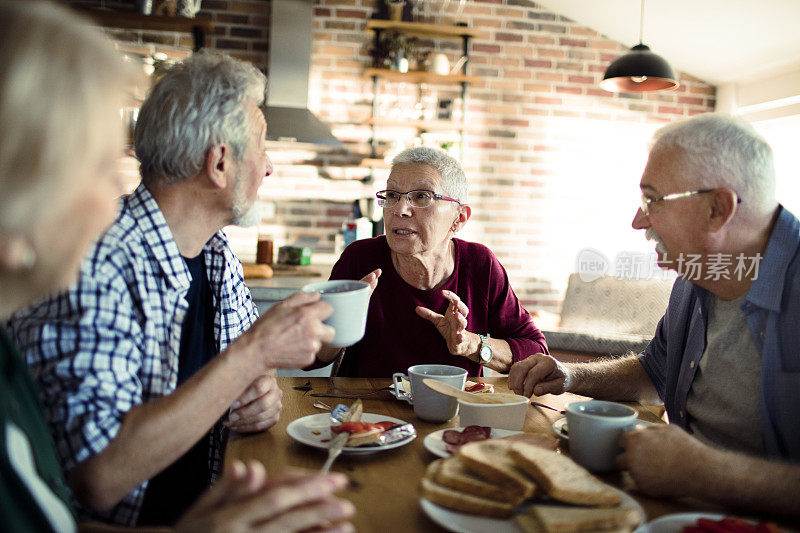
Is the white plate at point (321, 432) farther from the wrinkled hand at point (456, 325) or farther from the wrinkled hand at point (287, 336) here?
the wrinkled hand at point (456, 325)

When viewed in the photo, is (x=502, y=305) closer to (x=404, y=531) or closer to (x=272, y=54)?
(x=404, y=531)

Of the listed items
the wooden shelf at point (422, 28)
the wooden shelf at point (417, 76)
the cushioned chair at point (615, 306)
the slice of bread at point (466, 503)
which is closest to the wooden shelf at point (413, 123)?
the wooden shelf at point (417, 76)

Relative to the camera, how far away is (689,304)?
1535 mm

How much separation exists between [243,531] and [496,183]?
441cm

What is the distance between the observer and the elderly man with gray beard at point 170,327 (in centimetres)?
97

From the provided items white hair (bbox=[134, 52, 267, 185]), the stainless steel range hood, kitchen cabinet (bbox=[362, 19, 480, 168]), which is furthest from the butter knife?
kitchen cabinet (bbox=[362, 19, 480, 168])

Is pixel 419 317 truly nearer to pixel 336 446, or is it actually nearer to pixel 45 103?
pixel 336 446

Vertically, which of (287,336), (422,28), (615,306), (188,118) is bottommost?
(615,306)

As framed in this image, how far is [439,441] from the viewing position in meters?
1.14

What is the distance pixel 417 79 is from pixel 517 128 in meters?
0.88

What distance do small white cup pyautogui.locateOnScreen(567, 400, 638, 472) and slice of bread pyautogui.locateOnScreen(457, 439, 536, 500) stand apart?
0.58ft

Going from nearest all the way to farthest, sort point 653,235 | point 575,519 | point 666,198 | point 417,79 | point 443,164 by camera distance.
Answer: point 575,519
point 666,198
point 653,235
point 443,164
point 417,79

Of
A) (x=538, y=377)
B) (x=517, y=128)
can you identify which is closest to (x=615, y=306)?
(x=517, y=128)

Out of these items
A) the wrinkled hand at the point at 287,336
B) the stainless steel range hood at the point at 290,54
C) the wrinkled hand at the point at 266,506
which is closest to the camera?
the wrinkled hand at the point at 266,506
